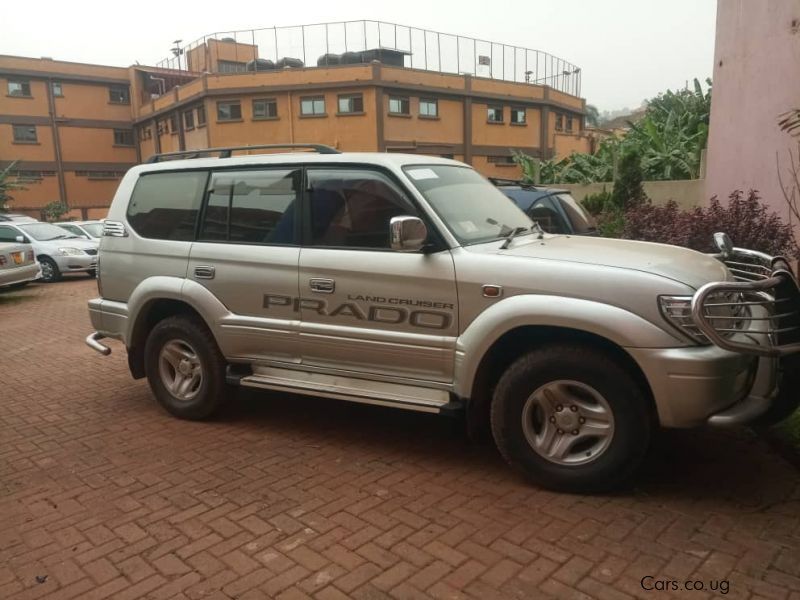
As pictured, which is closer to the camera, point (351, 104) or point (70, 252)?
point (70, 252)

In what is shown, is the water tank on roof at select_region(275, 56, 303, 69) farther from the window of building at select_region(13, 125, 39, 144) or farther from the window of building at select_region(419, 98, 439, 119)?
the window of building at select_region(13, 125, 39, 144)

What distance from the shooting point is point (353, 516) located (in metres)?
3.50

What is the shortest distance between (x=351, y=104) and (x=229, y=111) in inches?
273

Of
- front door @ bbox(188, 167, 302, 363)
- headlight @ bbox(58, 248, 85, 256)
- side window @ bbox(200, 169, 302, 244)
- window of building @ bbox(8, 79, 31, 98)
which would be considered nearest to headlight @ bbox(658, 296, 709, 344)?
front door @ bbox(188, 167, 302, 363)

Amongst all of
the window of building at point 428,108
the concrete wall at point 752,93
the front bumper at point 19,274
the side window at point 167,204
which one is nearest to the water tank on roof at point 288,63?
the window of building at point 428,108

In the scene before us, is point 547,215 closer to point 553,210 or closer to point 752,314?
point 553,210

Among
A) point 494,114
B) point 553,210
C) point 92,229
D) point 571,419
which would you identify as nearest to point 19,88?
point 92,229

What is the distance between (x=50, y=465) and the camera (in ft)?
14.2

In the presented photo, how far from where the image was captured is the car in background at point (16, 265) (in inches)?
475

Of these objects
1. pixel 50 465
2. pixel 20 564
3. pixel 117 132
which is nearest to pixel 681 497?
pixel 20 564

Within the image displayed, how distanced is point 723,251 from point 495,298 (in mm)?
1777

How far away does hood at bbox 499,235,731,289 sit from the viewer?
11.6ft

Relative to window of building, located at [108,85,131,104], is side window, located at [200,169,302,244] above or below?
below

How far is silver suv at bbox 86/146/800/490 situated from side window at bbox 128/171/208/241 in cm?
1
